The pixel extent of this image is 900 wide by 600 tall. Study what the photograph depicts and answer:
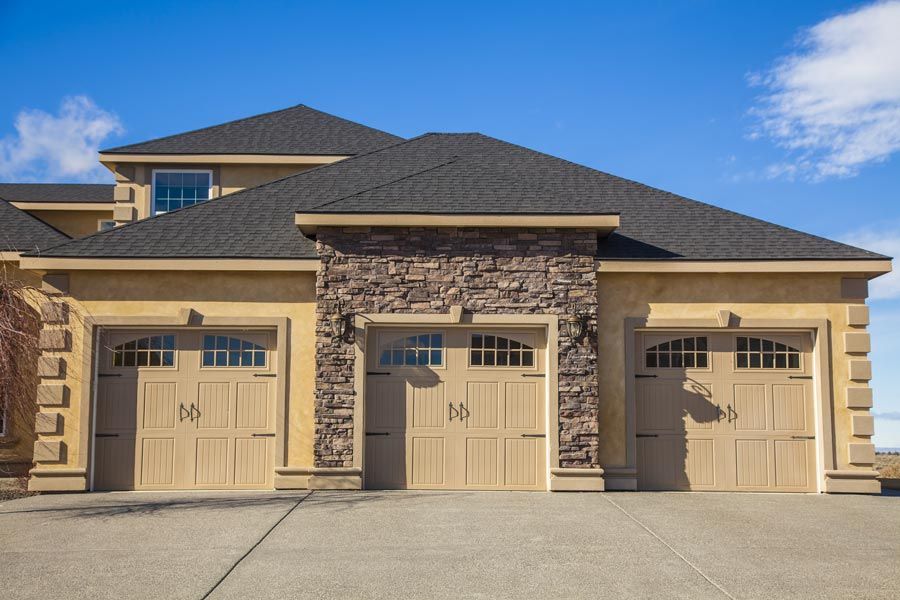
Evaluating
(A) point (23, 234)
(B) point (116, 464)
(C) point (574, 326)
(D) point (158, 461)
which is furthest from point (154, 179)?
(C) point (574, 326)

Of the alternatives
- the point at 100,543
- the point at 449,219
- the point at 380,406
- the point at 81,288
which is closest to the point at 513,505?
the point at 380,406

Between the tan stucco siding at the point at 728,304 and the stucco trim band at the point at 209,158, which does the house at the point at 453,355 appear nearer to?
the tan stucco siding at the point at 728,304

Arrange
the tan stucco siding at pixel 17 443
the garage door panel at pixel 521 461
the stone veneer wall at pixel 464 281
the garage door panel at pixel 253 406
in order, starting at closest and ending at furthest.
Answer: the stone veneer wall at pixel 464 281 → the garage door panel at pixel 521 461 → the garage door panel at pixel 253 406 → the tan stucco siding at pixel 17 443

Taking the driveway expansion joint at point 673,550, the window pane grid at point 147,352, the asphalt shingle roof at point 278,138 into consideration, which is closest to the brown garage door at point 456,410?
the driveway expansion joint at point 673,550

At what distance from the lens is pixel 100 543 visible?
8508 millimetres

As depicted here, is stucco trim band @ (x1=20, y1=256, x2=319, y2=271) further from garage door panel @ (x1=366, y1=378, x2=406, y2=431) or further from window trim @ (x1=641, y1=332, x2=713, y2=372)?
window trim @ (x1=641, y1=332, x2=713, y2=372)

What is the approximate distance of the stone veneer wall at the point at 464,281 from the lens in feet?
39.8

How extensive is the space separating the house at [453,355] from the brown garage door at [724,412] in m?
0.03

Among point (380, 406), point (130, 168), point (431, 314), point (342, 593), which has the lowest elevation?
point (342, 593)

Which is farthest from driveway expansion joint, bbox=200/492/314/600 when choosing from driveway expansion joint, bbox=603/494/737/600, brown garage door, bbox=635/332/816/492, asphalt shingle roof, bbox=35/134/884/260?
brown garage door, bbox=635/332/816/492

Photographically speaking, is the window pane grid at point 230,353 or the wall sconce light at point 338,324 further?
the window pane grid at point 230,353

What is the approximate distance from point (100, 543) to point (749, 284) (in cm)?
976

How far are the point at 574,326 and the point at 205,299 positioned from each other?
5663 mm

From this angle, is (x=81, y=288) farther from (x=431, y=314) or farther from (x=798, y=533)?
(x=798, y=533)
